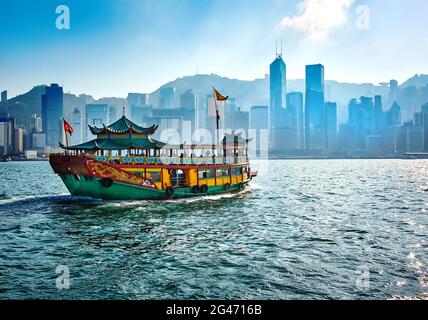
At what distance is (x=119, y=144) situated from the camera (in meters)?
33.3

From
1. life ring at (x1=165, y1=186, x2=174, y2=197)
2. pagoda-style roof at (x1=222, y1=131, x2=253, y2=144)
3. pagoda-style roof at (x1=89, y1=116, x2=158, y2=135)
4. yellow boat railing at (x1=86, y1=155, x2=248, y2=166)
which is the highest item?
pagoda-style roof at (x1=89, y1=116, x2=158, y2=135)

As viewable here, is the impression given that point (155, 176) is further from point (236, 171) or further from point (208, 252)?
point (208, 252)

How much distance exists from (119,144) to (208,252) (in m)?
19.9

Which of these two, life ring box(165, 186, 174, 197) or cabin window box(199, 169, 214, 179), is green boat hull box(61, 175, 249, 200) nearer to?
life ring box(165, 186, 174, 197)

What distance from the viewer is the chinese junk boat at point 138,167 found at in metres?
29.8

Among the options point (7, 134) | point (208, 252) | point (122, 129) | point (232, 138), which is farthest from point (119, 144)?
point (7, 134)

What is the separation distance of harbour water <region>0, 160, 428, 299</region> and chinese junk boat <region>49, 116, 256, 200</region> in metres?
1.89

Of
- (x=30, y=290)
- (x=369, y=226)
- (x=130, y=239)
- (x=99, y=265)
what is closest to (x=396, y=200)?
(x=369, y=226)

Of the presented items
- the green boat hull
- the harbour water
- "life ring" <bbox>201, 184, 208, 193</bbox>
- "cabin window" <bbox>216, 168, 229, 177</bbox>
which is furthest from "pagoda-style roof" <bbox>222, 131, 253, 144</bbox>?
the harbour water

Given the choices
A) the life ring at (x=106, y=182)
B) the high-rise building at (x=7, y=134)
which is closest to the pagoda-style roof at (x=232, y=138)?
the life ring at (x=106, y=182)

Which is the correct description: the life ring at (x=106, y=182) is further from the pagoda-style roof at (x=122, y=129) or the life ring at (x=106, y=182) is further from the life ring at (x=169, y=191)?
the pagoda-style roof at (x=122, y=129)

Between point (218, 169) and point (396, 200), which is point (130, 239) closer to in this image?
point (218, 169)

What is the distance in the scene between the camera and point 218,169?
36.6 meters

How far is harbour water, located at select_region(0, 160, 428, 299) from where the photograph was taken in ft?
39.6
